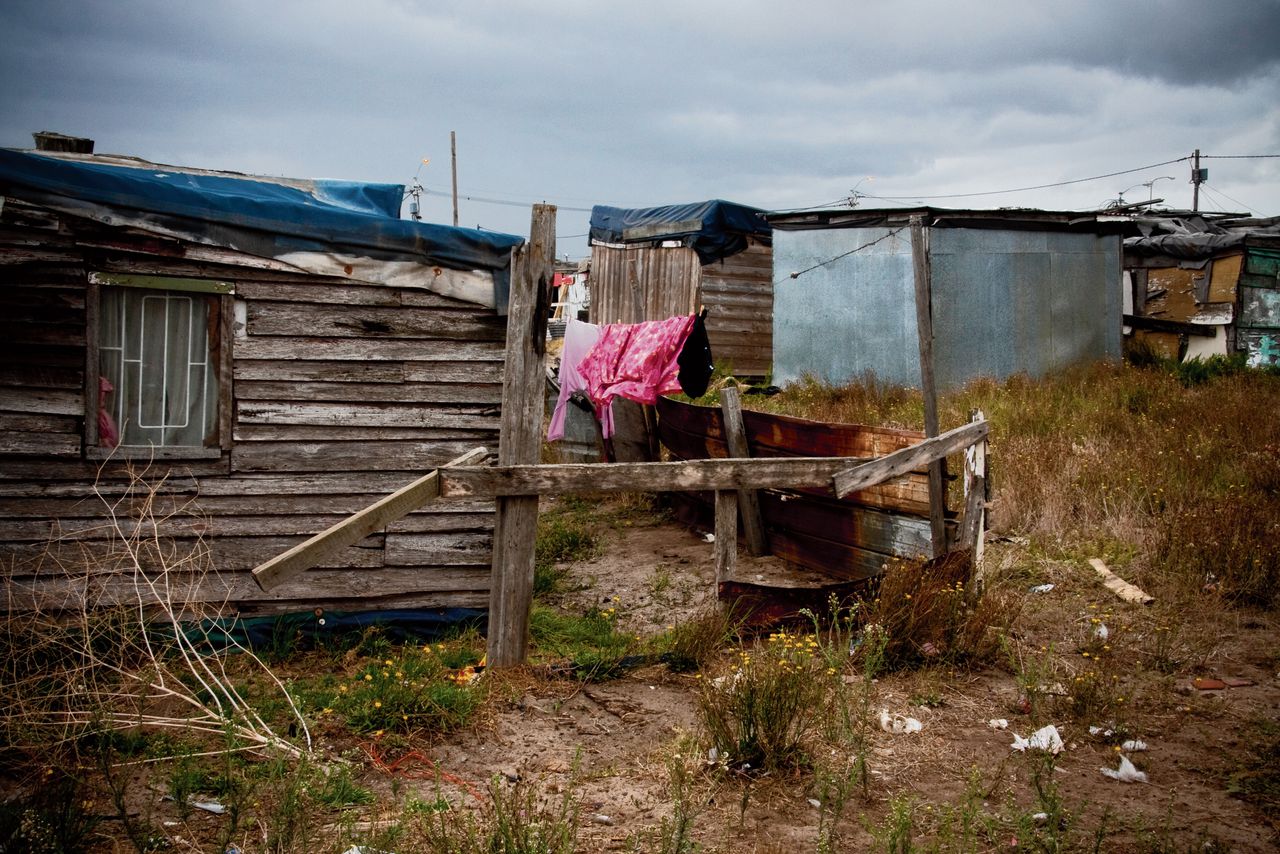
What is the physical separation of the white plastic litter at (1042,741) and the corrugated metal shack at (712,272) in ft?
43.4

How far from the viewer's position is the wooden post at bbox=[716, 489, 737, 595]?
568 cm

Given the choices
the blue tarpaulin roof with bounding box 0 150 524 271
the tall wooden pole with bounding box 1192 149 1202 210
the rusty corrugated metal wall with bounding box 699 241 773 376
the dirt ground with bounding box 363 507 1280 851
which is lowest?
the dirt ground with bounding box 363 507 1280 851

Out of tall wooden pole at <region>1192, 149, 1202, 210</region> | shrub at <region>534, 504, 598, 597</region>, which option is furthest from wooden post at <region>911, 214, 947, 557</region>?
tall wooden pole at <region>1192, 149, 1202, 210</region>

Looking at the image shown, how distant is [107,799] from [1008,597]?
5.17 metres

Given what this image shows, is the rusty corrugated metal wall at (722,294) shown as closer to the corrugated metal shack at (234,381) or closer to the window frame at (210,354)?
the corrugated metal shack at (234,381)

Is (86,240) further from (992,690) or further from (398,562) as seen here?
(992,690)

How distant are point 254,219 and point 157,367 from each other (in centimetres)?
121

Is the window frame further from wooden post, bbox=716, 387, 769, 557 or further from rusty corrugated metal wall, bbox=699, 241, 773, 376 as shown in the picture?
rusty corrugated metal wall, bbox=699, 241, 773, 376

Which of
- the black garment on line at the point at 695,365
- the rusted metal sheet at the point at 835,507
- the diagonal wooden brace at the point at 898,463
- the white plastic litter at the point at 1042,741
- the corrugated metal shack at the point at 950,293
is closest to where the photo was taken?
the white plastic litter at the point at 1042,741

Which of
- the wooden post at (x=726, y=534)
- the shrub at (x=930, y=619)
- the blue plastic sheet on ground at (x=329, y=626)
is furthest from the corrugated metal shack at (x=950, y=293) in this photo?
the blue plastic sheet on ground at (x=329, y=626)

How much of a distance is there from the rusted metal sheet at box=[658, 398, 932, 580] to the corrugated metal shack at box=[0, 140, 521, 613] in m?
2.63

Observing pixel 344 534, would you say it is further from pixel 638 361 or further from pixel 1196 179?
pixel 1196 179

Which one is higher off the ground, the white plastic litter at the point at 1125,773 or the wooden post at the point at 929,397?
the wooden post at the point at 929,397

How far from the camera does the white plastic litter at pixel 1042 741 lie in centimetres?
453
